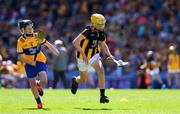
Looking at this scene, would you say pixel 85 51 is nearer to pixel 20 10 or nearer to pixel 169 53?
pixel 169 53

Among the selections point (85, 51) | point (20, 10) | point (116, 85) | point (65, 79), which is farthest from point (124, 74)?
Answer: point (85, 51)

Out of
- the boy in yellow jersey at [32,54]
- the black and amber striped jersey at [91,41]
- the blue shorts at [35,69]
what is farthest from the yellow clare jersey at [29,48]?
the black and amber striped jersey at [91,41]

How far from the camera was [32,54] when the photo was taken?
1702 centimetres

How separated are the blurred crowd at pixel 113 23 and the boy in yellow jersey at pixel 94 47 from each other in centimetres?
1472

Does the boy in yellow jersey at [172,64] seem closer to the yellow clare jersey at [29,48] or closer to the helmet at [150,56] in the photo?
the helmet at [150,56]

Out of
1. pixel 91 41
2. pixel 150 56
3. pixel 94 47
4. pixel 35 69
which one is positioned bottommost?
pixel 35 69

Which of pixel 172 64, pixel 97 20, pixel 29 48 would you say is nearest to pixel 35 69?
pixel 29 48

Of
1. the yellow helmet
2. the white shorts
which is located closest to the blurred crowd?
the white shorts

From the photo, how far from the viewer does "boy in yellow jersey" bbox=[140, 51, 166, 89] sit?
103ft

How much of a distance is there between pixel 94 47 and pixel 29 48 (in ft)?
6.66

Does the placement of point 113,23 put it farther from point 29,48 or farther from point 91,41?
point 29,48

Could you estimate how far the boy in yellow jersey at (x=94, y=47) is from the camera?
58.2 feet

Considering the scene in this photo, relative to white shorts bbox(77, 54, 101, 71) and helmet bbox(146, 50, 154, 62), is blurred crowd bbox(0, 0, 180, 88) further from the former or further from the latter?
white shorts bbox(77, 54, 101, 71)

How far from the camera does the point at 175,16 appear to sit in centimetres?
3497
